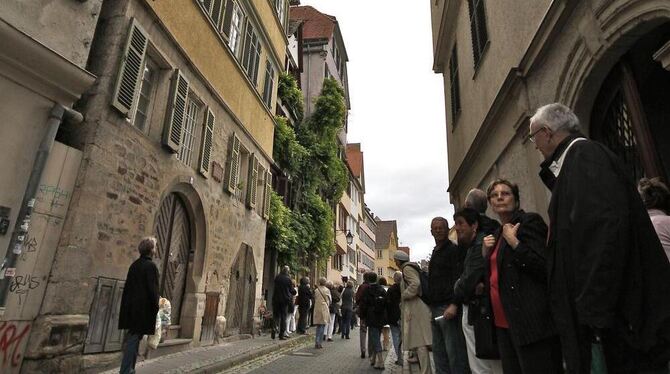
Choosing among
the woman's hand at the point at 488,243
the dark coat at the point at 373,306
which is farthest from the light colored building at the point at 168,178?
the woman's hand at the point at 488,243

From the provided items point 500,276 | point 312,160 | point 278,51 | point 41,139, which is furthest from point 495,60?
point 312,160

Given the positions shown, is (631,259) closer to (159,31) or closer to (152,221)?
(152,221)

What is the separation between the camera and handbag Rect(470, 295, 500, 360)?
107 inches

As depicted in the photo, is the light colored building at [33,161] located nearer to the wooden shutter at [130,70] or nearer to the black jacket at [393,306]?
the wooden shutter at [130,70]

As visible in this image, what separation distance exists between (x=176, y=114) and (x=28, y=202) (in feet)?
11.9

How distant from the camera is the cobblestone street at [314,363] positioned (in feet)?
24.0

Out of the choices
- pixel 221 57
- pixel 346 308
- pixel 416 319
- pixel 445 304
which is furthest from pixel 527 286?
pixel 346 308

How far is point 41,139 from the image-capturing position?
211 inches

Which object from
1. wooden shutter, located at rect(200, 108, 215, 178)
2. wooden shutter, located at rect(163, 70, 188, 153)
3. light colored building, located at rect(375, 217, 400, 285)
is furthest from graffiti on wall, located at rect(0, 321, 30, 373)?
light colored building, located at rect(375, 217, 400, 285)

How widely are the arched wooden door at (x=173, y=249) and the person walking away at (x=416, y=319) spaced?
5.09 metres

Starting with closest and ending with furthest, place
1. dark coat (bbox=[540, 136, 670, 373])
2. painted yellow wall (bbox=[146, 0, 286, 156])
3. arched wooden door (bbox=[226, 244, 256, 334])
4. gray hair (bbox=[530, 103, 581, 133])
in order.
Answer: dark coat (bbox=[540, 136, 670, 373]) < gray hair (bbox=[530, 103, 581, 133]) < painted yellow wall (bbox=[146, 0, 286, 156]) < arched wooden door (bbox=[226, 244, 256, 334])

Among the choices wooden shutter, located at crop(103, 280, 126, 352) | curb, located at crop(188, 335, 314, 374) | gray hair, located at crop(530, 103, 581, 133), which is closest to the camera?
gray hair, located at crop(530, 103, 581, 133)

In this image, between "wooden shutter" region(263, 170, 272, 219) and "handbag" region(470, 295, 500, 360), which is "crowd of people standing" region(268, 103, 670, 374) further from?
"wooden shutter" region(263, 170, 272, 219)

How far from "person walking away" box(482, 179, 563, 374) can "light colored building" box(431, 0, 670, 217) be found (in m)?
1.95
